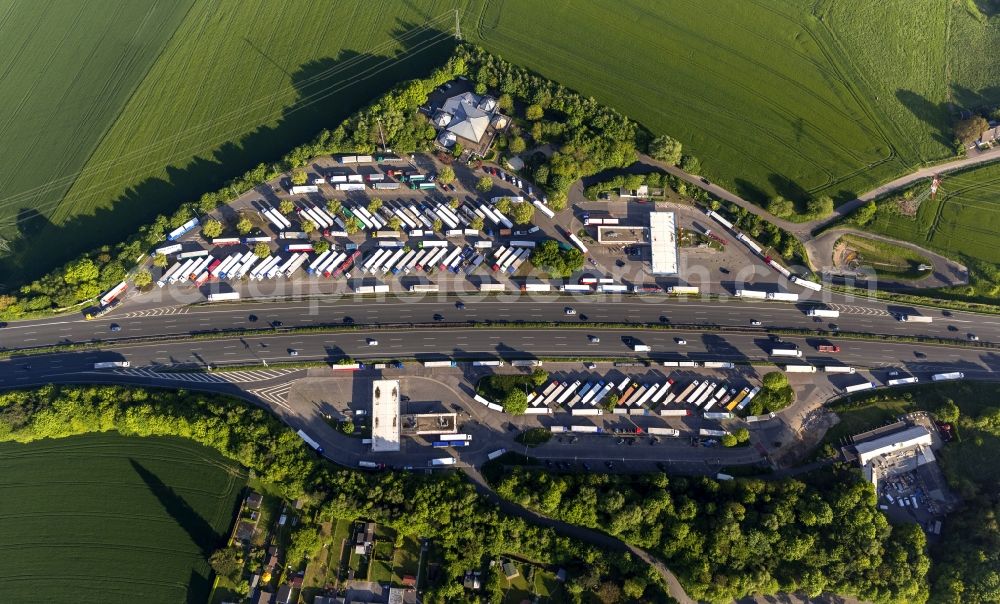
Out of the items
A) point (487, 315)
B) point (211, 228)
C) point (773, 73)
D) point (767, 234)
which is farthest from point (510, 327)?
point (773, 73)

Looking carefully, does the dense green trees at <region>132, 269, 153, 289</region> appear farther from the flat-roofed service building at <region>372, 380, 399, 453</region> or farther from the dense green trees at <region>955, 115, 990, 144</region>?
the dense green trees at <region>955, 115, 990, 144</region>

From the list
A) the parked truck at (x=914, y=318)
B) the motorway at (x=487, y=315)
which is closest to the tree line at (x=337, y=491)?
the motorway at (x=487, y=315)

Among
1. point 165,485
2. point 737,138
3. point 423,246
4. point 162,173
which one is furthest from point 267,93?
point 737,138

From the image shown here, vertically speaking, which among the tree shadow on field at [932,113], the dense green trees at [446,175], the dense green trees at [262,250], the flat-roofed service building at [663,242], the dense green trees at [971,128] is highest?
the tree shadow on field at [932,113]

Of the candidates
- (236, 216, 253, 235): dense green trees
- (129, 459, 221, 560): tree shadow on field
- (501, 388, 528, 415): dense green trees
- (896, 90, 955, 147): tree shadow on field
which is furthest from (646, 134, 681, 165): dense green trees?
(129, 459, 221, 560): tree shadow on field

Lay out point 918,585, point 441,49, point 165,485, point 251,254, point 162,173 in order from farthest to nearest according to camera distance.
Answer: point 441,49 → point 162,173 → point 251,254 → point 165,485 → point 918,585

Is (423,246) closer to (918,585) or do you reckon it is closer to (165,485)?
(165,485)

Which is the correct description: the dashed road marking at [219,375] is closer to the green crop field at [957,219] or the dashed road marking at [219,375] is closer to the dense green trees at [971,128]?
the green crop field at [957,219]
